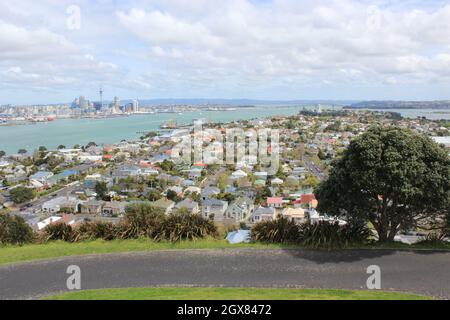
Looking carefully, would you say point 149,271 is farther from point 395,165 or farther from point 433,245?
point 433,245

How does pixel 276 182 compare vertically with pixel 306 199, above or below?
below

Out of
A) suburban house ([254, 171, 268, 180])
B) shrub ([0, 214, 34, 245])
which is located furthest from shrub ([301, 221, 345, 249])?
suburban house ([254, 171, 268, 180])

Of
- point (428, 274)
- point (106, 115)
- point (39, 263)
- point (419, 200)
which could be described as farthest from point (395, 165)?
point (106, 115)

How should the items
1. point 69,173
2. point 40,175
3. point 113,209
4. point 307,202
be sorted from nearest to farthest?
point 307,202 → point 113,209 → point 40,175 → point 69,173

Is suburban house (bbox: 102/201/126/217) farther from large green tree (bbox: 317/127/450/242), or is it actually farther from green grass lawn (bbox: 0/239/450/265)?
large green tree (bbox: 317/127/450/242)

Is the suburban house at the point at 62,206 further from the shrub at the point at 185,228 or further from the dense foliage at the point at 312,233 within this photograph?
the dense foliage at the point at 312,233

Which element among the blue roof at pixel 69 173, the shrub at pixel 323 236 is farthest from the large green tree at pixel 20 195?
the shrub at pixel 323 236

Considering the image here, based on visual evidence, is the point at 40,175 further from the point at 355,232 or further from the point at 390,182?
the point at 390,182

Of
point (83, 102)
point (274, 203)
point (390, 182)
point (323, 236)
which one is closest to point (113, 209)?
point (274, 203)
